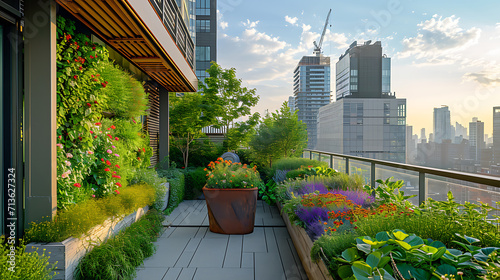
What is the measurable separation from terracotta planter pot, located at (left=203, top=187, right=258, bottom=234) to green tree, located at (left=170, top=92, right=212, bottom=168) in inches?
152

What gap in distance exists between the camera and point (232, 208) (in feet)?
12.4

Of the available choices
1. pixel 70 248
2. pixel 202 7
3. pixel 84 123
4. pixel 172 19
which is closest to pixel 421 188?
pixel 70 248

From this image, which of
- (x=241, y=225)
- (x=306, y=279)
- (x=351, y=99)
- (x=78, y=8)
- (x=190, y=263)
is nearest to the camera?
(x=78, y=8)

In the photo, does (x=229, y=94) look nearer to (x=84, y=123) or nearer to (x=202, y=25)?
(x=84, y=123)

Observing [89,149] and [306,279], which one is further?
[89,149]

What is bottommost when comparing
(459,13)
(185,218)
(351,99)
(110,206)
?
(185,218)

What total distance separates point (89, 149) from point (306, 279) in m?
2.36

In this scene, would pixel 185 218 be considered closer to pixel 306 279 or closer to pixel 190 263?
pixel 190 263

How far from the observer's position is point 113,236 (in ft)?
9.00

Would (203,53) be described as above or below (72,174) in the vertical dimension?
above

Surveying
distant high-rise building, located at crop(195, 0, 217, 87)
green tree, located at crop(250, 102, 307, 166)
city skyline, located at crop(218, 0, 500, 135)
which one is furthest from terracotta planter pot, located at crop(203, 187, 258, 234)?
distant high-rise building, located at crop(195, 0, 217, 87)

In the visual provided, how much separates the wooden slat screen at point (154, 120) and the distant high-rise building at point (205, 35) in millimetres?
25734

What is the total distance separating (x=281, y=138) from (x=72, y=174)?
592 cm

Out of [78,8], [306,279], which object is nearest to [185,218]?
[306,279]
